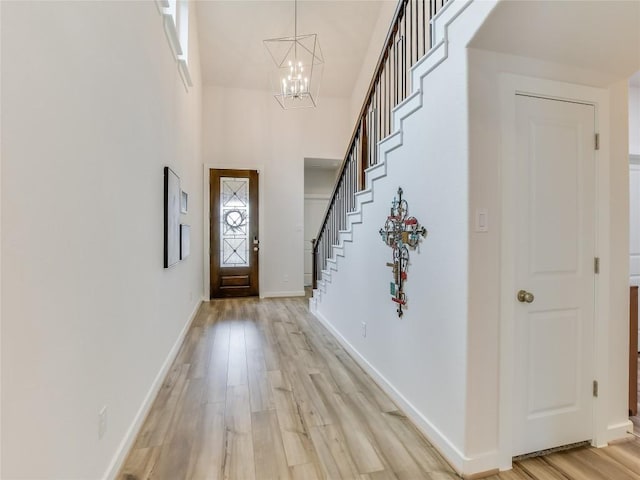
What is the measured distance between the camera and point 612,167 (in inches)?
74.1

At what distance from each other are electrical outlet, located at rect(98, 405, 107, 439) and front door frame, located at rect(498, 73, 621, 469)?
1906 mm

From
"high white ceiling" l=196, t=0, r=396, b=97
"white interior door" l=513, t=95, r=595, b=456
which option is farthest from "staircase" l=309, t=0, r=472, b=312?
"high white ceiling" l=196, t=0, r=396, b=97

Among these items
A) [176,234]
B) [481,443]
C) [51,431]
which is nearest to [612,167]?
[481,443]

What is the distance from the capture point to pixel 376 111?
3217mm

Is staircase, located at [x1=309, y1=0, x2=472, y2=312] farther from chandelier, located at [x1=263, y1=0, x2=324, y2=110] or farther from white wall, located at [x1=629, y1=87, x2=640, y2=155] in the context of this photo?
white wall, located at [x1=629, y1=87, x2=640, y2=155]

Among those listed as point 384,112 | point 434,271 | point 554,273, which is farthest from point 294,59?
point 554,273

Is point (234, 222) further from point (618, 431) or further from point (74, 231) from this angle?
point (618, 431)

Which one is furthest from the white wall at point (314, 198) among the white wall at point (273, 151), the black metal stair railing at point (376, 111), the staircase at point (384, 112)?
the black metal stair railing at point (376, 111)

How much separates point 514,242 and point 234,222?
5.08 metres

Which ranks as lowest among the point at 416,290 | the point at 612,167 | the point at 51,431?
the point at 51,431

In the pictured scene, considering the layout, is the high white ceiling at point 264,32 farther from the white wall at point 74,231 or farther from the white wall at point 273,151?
the white wall at point 74,231

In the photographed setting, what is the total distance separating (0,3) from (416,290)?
2.11 m

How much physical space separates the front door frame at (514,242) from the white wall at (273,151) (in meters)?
4.82

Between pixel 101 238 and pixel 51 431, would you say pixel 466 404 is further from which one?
pixel 101 238
